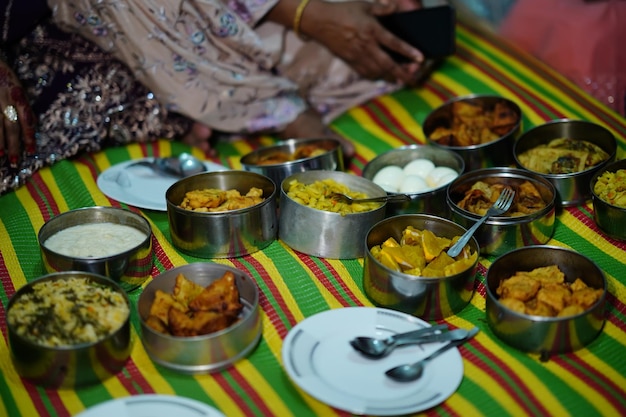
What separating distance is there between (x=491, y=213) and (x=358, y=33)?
1.03 metres

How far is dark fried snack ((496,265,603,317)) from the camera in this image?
177 cm

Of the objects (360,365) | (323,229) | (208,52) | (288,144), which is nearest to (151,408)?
(360,365)

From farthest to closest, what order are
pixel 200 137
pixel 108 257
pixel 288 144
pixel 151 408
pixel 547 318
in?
pixel 200 137
pixel 288 144
pixel 108 257
pixel 547 318
pixel 151 408

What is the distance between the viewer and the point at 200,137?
2.74 meters

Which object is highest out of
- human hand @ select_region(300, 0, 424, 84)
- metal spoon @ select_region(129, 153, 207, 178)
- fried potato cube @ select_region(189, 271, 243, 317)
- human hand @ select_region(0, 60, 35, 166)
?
human hand @ select_region(300, 0, 424, 84)

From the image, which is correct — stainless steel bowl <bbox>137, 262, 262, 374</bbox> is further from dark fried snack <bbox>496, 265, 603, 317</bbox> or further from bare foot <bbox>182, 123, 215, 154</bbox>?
bare foot <bbox>182, 123, 215, 154</bbox>

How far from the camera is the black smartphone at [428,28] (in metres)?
2.75

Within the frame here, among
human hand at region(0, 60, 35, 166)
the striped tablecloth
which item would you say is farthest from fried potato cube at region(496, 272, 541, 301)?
human hand at region(0, 60, 35, 166)

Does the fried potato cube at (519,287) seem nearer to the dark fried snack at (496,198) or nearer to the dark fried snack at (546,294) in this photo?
the dark fried snack at (546,294)

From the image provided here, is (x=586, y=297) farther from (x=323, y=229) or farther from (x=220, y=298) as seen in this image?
(x=220, y=298)

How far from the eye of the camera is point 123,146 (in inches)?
108

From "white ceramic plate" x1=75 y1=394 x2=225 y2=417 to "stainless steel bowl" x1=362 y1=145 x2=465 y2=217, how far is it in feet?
3.08

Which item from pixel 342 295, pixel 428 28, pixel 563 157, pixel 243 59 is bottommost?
pixel 342 295

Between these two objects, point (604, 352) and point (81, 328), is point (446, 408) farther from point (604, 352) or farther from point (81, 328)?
point (81, 328)
